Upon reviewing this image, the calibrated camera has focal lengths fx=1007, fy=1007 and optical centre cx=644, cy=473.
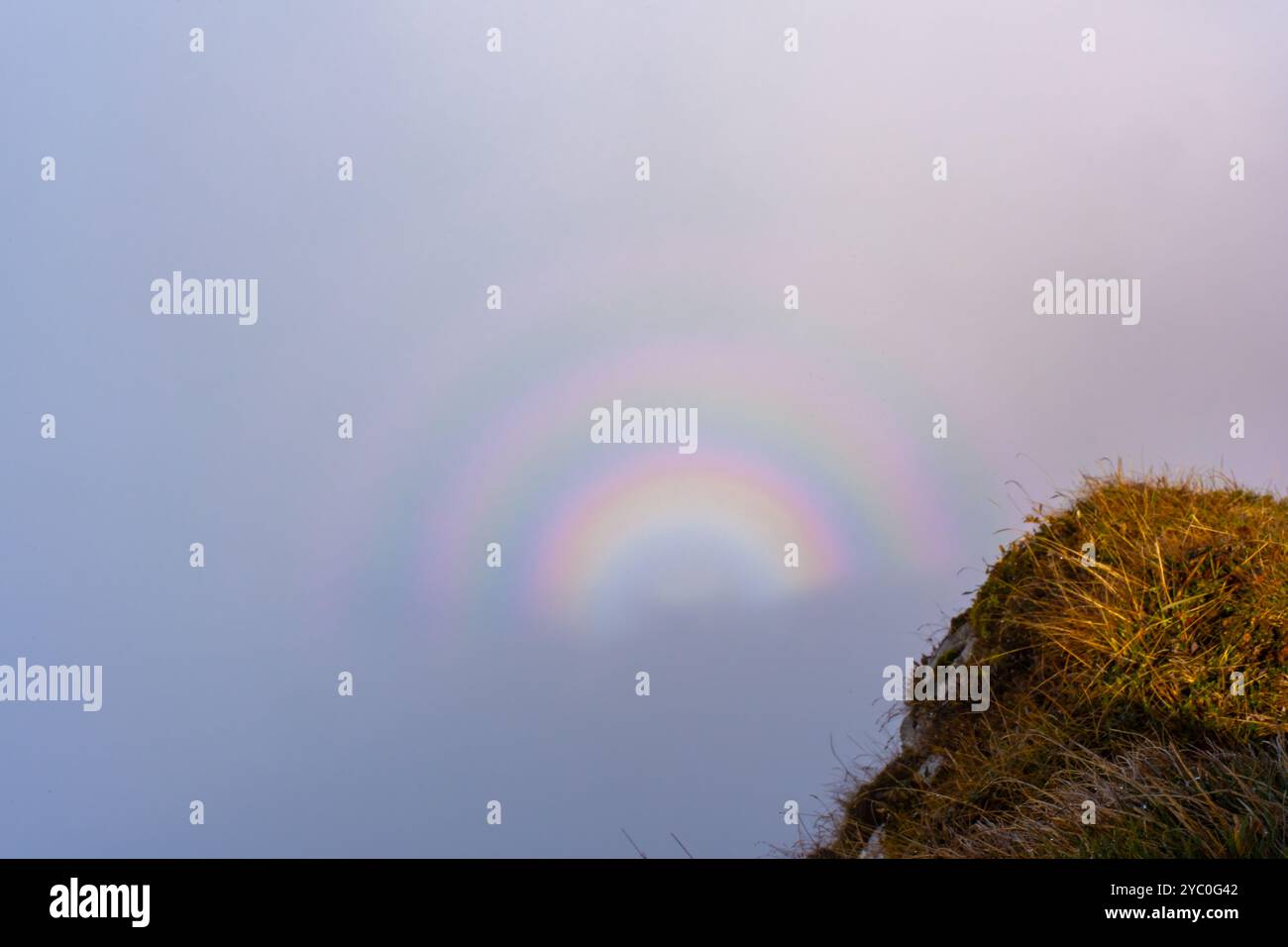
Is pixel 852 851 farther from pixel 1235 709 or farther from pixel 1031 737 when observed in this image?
pixel 1235 709

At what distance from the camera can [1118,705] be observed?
657 cm

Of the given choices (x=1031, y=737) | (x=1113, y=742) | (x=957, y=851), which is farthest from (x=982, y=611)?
(x=957, y=851)

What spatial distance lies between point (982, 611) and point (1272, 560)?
228 centimetres

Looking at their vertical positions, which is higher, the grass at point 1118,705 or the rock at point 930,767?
the grass at point 1118,705

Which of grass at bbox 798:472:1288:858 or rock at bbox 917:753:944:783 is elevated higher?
grass at bbox 798:472:1288:858

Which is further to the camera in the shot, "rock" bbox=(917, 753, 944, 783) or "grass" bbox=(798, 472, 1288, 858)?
"rock" bbox=(917, 753, 944, 783)

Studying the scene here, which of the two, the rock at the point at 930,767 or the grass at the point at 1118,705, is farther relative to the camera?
the rock at the point at 930,767

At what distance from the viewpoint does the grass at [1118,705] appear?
5.16m

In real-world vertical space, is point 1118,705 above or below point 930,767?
above

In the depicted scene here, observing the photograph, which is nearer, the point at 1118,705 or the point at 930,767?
the point at 1118,705

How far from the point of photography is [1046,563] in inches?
329

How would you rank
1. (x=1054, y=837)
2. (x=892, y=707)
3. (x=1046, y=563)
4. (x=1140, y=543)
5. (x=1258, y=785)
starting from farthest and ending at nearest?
(x=892, y=707) < (x=1046, y=563) < (x=1140, y=543) < (x=1054, y=837) < (x=1258, y=785)

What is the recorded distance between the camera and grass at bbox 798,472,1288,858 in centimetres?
516

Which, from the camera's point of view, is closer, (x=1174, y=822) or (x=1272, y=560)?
(x=1174, y=822)
